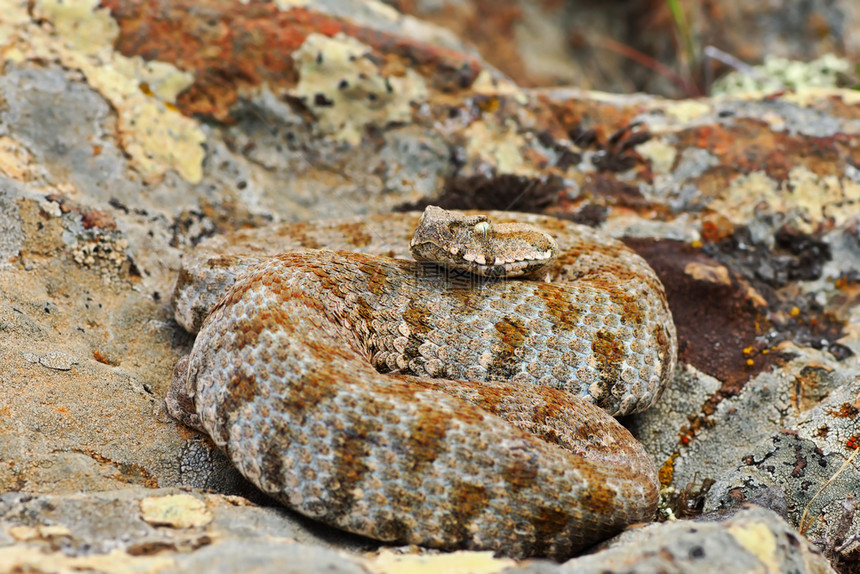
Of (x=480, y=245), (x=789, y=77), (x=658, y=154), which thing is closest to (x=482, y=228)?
(x=480, y=245)

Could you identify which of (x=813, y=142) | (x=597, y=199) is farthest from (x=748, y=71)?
(x=597, y=199)

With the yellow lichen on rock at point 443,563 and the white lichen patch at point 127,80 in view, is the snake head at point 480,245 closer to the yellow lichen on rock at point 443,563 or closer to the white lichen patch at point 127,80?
the yellow lichen on rock at point 443,563

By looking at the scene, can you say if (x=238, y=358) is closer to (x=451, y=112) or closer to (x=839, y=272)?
(x=451, y=112)

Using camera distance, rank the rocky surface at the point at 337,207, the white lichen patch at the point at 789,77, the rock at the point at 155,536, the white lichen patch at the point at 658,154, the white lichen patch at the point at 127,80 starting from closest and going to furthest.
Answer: the rock at the point at 155,536 → the rocky surface at the point at 337,207 → the white lichen patch at the point at 127,80 → the white lichen patch at the point at 658,154 → the white lichen patch at the point at 789,77

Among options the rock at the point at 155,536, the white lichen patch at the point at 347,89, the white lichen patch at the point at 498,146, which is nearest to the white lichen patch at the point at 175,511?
the rock at the point at 155,536

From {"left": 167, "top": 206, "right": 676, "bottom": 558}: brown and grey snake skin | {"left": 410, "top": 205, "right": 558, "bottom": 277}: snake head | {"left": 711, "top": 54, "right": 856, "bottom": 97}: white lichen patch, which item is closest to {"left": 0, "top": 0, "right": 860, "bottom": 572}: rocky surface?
{"left": 167, "top": 206, "right": 676, "bottom": 558}: brown and grey snake skin

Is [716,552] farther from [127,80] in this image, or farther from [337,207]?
[127,80]
